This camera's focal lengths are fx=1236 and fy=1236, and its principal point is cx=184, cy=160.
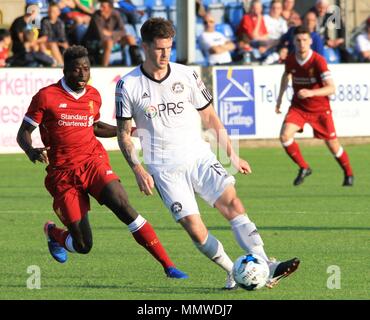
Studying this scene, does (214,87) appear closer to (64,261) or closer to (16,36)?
(16,36)

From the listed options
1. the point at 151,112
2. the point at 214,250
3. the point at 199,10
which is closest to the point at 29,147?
the point at 151,112

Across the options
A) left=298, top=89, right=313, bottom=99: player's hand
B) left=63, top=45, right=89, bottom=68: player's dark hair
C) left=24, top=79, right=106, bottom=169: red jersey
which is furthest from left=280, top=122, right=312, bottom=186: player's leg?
left=63, top=45, right=89, bottom=68: player's dark hair

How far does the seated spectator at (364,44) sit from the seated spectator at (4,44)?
7.68 metres

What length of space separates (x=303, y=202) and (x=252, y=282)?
7.10 meters

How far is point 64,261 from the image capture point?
11.1 m

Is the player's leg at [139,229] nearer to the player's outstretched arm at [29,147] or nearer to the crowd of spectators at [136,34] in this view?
the player's outstretched arm at [29,147]

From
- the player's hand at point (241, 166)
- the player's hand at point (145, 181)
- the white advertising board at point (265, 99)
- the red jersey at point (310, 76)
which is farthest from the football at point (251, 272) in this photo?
the white advertising board at point (265, 99)

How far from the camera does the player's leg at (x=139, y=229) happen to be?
1018 cm

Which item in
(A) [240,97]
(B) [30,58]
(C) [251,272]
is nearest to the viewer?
(C) [251,272]

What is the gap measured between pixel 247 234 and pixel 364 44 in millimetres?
18410

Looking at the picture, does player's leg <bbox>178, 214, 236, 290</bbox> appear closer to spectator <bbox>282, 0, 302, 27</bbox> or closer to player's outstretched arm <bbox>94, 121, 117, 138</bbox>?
player's outstretched arm <bbox>94, 121, 117, 138</bbox>

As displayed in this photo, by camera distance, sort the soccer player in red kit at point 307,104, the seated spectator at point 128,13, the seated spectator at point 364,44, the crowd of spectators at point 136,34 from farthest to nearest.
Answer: the seated spectator at point 364,44 → the seated spectator at point 128,13 → the crowd of spectators at point 136,34 → the soccer player in red kit at point 307,104

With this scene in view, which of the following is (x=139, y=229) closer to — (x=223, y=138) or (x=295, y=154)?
(x=223, y=138)

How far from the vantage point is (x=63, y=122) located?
10.7 metres
